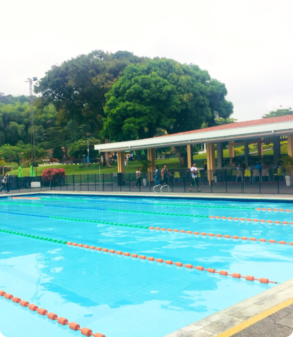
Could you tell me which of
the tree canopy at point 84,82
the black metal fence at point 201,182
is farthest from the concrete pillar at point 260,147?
the tree canopy at point 84,82

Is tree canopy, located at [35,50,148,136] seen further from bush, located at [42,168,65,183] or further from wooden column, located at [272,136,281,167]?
wooden column, located at [272,136,281,167]

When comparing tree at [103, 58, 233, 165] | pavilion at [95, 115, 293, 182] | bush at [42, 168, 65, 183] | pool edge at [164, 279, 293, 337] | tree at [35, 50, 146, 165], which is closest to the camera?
pool edge at [164, 279, 293, 337]

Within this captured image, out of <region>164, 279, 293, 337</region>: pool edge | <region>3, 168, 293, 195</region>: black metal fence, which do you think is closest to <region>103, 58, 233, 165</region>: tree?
<region>3, 168, 293, 195</region>: black metal fence

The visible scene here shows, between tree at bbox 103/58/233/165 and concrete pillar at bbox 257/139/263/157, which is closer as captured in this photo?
concrete pillar at bbox 257/139/263/157

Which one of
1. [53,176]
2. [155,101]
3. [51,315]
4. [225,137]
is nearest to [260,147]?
[225,137]

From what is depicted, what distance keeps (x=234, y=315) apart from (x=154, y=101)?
3228cm

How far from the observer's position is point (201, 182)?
21797 millimetres

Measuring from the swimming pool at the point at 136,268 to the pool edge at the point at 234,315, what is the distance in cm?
73

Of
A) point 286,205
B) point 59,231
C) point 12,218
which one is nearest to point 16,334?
point 59,231

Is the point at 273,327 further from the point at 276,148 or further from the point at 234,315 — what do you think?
the point at 276,148

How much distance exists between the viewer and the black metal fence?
58.7ft

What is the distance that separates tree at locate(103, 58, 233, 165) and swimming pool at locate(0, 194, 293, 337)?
872 inches

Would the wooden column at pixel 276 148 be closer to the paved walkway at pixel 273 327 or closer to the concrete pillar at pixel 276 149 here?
the concrete pillar at pixel 276 149

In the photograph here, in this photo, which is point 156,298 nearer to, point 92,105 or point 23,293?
point 23,293
